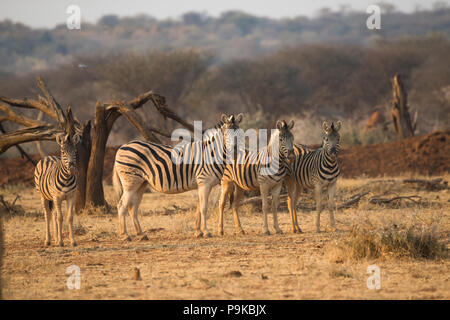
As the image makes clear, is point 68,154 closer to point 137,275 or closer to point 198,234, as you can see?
point 198,234

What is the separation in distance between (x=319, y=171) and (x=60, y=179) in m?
4.27

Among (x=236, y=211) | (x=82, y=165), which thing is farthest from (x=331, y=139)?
(x=82, y=165)

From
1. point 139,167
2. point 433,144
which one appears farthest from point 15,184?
point 433,144

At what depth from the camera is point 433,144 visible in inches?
730

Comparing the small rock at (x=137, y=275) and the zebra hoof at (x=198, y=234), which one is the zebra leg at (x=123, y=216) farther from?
the small rock at (x=137, y=275)

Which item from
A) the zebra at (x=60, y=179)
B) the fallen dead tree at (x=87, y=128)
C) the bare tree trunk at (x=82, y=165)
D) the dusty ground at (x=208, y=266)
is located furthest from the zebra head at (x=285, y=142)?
the bare tree trunk at (x=82, y=165)

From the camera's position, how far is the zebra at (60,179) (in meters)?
8.98

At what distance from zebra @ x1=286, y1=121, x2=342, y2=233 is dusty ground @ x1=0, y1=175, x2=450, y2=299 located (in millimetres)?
480

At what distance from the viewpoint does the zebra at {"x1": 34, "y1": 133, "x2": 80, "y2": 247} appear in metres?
8.98

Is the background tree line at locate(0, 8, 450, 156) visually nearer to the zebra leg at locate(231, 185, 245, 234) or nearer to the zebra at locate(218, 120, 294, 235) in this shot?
the zebra leg at locate(231, 185, 245, 234)

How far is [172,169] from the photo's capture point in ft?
32.6

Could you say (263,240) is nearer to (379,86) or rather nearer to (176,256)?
(176,256)

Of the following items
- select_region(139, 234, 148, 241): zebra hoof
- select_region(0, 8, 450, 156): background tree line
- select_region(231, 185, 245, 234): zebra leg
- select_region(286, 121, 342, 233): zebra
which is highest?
select_region(0, 8, 450, 156): background tree line

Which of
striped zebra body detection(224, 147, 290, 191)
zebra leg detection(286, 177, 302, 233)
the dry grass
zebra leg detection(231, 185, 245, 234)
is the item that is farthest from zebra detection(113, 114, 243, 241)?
the dry grass
